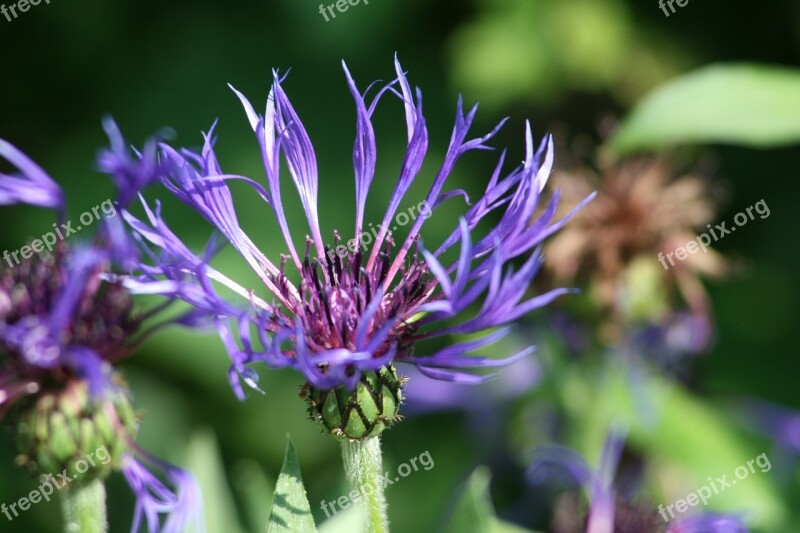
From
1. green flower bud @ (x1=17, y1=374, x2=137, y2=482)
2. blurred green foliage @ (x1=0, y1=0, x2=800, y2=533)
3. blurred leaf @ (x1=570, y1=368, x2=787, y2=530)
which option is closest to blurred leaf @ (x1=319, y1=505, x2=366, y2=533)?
green flower bud @ (x1=17, y1=374, x2=137, y2=482)

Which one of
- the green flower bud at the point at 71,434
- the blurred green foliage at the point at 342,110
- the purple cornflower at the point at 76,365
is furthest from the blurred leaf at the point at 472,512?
the blurred green foliage at the point at 342,110

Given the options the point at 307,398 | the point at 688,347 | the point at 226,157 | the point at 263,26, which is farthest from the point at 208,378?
the point at 307,398

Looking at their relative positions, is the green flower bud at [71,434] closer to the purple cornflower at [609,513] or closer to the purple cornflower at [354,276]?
the purple cornflower at [354,276]

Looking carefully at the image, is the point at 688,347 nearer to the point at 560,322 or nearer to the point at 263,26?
the point at 560,322

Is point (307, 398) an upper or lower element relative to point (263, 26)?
lower

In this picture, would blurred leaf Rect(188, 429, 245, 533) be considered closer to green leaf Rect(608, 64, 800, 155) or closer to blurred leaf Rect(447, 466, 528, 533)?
blurred leaf Rect(447, 466, 528, 533)

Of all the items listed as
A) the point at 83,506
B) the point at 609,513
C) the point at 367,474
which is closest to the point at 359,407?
the point at 367,474
